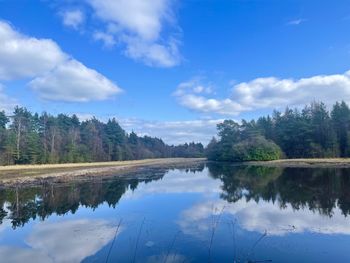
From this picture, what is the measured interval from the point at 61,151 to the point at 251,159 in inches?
1797

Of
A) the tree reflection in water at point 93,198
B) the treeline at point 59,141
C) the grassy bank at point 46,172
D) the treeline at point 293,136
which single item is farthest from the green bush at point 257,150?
the tree reflection in water at point 93,198

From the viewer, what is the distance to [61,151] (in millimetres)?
78688

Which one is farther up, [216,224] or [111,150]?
[111,150]

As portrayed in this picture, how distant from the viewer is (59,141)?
8069 cm

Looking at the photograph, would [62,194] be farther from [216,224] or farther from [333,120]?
[333,120]

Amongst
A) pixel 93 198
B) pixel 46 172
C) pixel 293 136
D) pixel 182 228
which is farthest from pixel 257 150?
pixel 182 228

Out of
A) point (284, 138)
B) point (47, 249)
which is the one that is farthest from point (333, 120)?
point (47, 249)

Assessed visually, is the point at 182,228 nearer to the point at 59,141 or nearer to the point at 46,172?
the point at 46,172

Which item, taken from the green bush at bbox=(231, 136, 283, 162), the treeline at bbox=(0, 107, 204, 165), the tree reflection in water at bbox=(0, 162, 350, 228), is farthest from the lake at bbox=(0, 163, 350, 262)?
the green bush at bbox=(231, 136, 283, 162)

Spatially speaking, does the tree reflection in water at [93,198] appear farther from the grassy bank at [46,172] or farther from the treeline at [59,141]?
the treeline at [59,141]

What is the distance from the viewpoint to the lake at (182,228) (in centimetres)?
1094

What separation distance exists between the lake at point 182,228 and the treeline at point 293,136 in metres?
49.1

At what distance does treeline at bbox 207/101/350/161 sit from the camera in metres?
69.8

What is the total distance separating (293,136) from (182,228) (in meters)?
69.2
